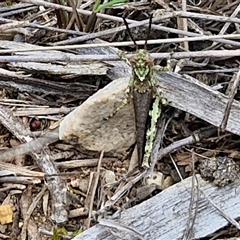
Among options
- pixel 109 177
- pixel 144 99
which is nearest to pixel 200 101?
pixel 144 99

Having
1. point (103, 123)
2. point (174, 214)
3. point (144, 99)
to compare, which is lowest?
point (174, 214)

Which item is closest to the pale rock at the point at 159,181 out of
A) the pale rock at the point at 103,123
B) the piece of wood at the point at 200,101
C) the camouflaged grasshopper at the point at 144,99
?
the camouflaged grasshopper at the point at 144,99

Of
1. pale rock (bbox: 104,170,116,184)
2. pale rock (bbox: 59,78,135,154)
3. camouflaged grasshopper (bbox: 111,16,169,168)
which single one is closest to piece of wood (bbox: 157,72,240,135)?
camouflaged grasshopper (bbox: 111,16,169,168)

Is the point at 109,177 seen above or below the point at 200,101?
below

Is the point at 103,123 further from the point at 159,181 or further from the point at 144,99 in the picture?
the point at 159,181

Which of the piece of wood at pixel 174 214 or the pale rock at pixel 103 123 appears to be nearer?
the piece of wood at pixel 174 214

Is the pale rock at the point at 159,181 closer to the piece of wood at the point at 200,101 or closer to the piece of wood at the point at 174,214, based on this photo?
the piece of wood at the point at 174,214
